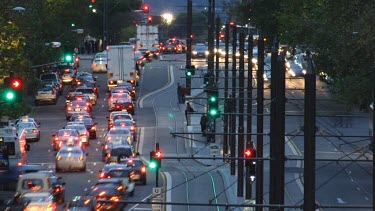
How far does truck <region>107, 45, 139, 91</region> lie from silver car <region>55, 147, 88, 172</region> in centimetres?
3193

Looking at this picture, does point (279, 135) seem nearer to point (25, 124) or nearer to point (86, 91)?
point (25, 124)

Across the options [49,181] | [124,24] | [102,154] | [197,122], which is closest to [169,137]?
[197,122]

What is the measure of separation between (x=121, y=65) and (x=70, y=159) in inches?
1330

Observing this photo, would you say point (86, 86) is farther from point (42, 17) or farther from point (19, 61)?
point (19, 61)

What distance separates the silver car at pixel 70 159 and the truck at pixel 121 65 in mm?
31929

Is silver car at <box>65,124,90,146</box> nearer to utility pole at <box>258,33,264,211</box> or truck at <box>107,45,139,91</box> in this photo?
truck at <box>107,45,139,91</box>

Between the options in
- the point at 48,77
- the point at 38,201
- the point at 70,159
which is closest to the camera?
the point at 38,201

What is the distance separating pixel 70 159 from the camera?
54.2 metres

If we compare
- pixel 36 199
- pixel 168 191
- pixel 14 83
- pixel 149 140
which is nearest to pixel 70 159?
pixel 168 191

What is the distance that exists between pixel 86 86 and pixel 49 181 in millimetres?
43044

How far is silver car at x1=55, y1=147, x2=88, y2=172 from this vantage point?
5406 centimetres

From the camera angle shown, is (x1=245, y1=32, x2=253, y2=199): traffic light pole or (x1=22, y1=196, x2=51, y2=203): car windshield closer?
(x1=22, y1=196, x2=51, y2=203): car windshield

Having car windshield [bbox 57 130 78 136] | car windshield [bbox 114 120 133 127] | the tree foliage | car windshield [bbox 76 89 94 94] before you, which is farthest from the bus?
car windshield [bbox 76 89 94 94]

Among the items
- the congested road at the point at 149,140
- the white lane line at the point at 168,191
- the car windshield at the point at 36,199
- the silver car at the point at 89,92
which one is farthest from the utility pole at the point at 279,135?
the silver car at the point at 89,92
